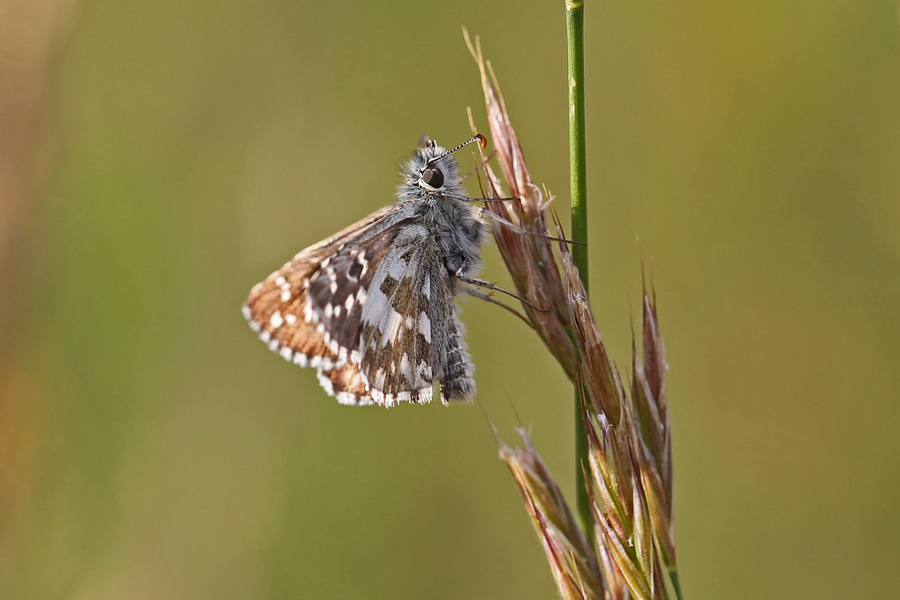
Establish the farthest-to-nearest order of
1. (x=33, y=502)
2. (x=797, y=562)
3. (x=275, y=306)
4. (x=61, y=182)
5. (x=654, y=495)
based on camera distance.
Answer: (x=61, y=182), (x=797, y=562), (x=33, y=502), (x=275, y=306), (x=654, y=495)

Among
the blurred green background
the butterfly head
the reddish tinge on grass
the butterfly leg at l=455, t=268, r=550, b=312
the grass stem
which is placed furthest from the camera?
the blurred green background

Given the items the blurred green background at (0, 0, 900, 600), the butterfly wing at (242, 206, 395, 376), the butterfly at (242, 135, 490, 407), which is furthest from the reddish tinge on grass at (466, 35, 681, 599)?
the blurred green background at (0, 0, 900, 600)

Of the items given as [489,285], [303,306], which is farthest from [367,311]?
[489,285]

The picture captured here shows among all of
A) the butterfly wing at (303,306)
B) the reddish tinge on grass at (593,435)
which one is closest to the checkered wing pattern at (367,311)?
the butterfly wing at (303,306)

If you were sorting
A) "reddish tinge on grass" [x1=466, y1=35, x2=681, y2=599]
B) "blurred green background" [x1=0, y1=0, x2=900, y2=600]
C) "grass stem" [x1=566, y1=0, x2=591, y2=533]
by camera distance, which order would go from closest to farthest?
"grass stem" [x1=566, y1=0, x2=591, y2=533], "reddish tinge on grass" [x1=466, y1=35, x2=681, y2=599], "blurred green background" [x1=0, y1=0, x2=900, y2=600]

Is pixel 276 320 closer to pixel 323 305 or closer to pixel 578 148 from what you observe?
pixel 323 305

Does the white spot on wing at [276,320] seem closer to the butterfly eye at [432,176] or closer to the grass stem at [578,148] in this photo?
the butterfly eye at [432,176]

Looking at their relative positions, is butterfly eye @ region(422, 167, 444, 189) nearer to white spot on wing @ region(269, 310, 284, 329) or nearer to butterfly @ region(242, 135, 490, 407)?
butterfly @ region(242, 135, 490, 407)

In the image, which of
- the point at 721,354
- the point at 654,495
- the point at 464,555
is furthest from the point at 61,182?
the point at 721,354

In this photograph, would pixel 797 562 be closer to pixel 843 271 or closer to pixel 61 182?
pixel 843 271
